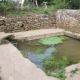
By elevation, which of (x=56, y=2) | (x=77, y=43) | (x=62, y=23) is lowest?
(x=77, y=43)

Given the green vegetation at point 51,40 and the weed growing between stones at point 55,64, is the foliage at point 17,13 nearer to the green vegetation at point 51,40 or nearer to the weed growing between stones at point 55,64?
the green vegetation at point 51,40

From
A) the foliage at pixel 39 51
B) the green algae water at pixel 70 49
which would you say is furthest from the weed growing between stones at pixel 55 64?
the foliage at pixel 39 51

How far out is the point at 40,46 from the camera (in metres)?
8.59

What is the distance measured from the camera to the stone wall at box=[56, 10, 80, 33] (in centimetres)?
1024

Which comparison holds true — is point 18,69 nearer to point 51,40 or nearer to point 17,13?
point 51,40

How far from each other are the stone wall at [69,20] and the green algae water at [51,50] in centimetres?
118

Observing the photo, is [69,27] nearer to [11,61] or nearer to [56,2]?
[56,2]

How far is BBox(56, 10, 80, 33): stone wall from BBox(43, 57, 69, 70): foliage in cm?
424

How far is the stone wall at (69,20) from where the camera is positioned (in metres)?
10.2

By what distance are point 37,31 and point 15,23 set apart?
156 cm

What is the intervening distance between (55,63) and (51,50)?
1641mm

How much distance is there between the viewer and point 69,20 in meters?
10.8

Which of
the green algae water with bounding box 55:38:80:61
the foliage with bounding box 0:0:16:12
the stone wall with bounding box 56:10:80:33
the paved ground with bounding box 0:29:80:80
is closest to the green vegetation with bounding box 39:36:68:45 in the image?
the green algae water with bounding box 55:38:80:61

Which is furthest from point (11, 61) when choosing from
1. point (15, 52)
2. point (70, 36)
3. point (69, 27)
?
point (69, 27)
